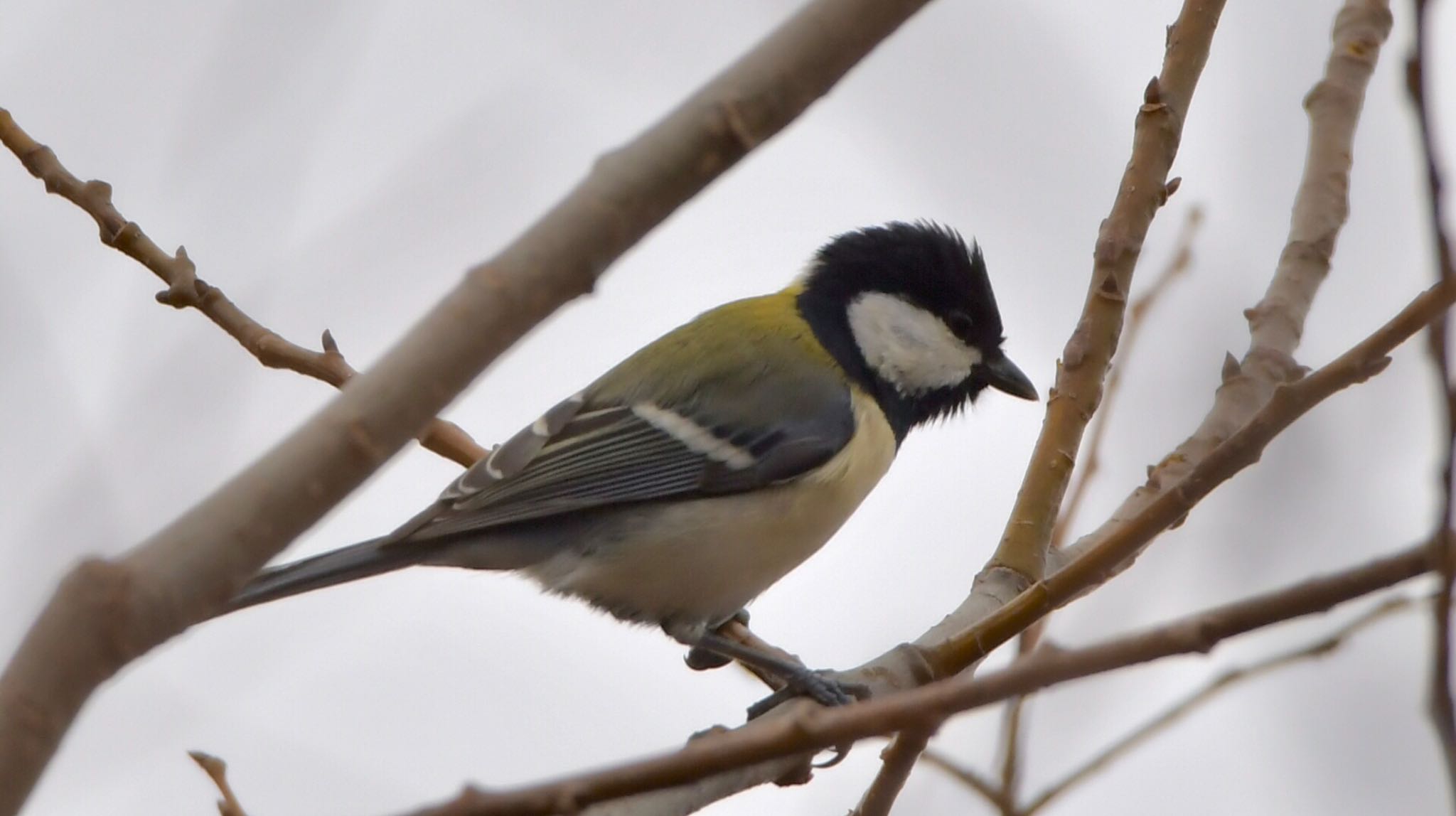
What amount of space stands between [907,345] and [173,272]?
72.9 inches

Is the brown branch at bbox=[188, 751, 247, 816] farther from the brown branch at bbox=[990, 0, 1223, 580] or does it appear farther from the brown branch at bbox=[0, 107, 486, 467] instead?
the brown branch at bbox=[990, 0, 1223, 580]

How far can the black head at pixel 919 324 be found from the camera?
3.72 m

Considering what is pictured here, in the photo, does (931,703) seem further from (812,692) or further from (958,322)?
(958,322)

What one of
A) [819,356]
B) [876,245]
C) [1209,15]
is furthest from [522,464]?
[1209,15]

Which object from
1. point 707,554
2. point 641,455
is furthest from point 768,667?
point 641,455

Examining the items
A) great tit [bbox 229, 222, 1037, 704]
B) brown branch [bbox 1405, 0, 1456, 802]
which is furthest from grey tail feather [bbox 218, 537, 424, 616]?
brown branch [bbox 1405, 0, 1456, 802]

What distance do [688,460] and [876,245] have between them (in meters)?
0.96

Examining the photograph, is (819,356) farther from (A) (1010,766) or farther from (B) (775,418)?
(A) (1010,766)

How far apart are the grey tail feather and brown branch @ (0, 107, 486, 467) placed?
1.14 ft

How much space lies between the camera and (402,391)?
1.19 metres

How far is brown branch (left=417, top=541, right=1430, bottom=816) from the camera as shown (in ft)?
3.51

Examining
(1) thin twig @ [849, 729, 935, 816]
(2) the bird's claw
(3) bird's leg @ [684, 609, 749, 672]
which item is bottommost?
(1) thin twig @ [849, 729, 935, 816]

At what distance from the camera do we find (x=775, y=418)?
3.38m

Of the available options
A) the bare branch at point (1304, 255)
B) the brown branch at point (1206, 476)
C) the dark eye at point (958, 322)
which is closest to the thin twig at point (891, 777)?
the brown branch at point (1206, 476)
